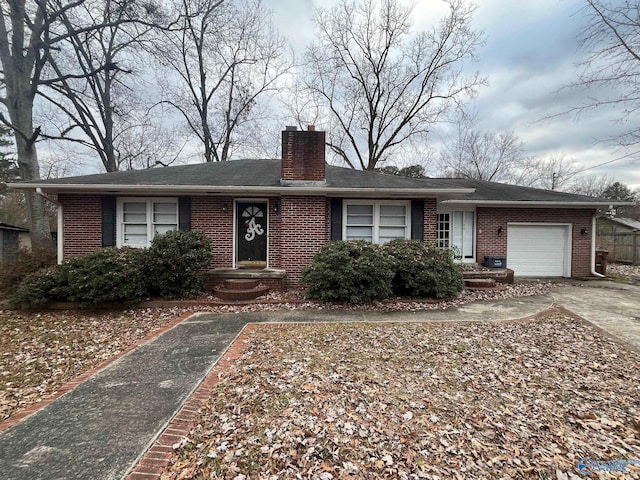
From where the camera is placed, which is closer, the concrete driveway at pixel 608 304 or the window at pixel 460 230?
the concrete driveway at pixel 608 304

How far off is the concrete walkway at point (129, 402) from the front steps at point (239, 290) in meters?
1.03

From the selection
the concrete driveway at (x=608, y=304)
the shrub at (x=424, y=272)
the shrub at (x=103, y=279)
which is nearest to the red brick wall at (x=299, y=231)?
the shrub at (x=424, y=272)

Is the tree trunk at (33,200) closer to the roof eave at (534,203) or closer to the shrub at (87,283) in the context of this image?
the shrub at (87,283)

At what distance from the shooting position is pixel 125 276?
6.12 m

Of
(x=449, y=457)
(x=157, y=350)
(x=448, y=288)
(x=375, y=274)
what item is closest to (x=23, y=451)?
(x=157, y=350)

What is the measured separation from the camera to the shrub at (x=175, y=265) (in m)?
6.56

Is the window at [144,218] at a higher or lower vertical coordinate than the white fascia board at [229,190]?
lower

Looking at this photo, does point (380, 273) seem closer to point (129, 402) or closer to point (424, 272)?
point (424, 272)

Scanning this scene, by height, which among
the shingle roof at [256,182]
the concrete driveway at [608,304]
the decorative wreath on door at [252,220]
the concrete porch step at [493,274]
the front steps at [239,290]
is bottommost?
the concrete driveway at [608,304]

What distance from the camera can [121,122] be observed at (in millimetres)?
17469

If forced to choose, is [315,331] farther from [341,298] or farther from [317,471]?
[317,471]

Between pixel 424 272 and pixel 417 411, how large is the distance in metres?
4.40

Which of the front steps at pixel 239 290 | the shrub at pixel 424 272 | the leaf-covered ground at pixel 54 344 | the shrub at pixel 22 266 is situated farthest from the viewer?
the shrub at pixel 22 266

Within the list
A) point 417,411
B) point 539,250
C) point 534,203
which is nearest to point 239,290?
point 417,411
